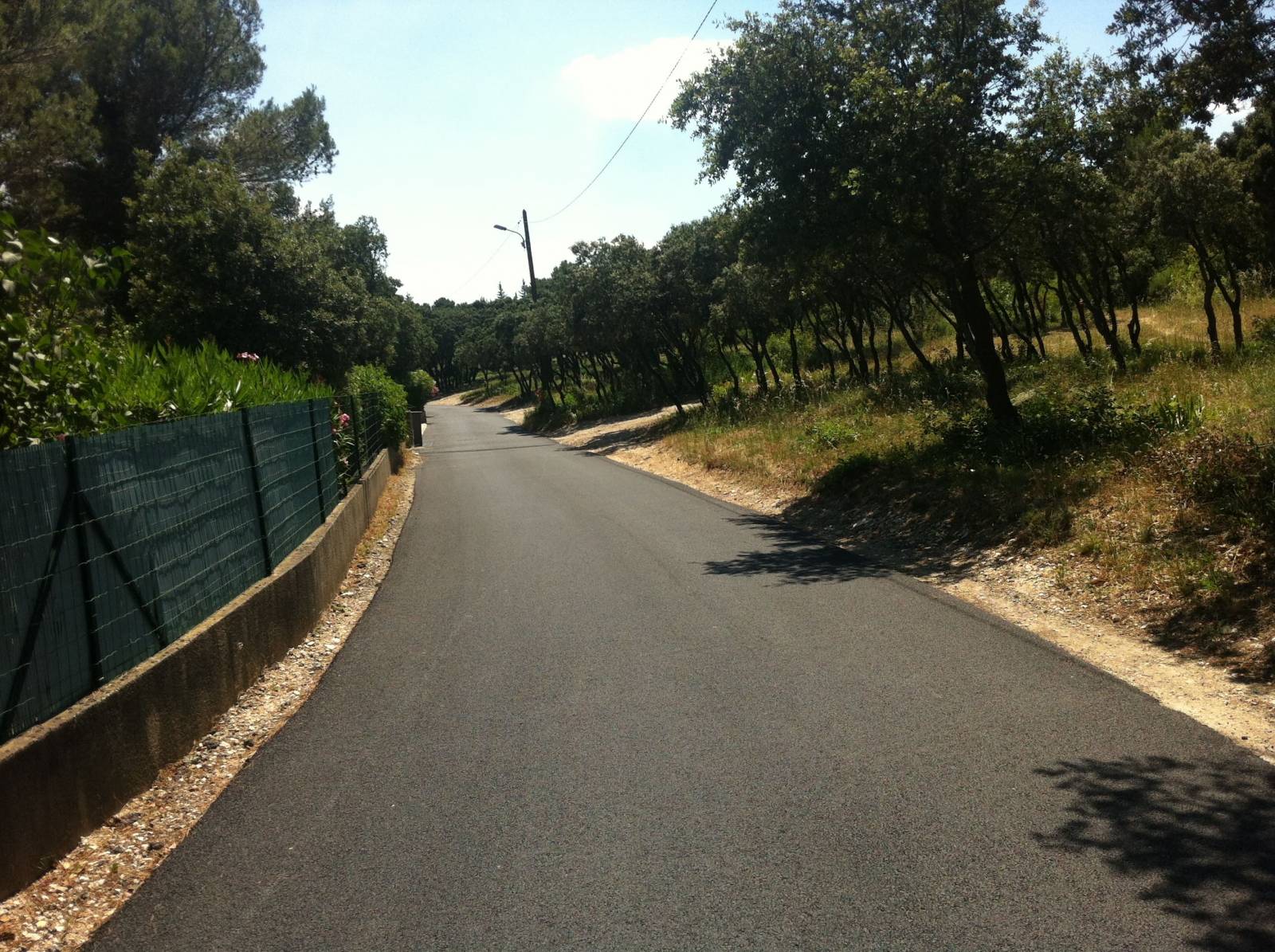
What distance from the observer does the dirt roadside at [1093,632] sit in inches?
222

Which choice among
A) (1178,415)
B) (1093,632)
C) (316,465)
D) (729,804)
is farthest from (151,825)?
(1178,415)

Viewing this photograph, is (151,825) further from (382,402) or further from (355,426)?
(382,402)

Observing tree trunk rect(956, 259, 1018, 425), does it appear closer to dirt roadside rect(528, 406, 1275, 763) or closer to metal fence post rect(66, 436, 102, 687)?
dirt roadside rect(528, 406, 1275, 763)

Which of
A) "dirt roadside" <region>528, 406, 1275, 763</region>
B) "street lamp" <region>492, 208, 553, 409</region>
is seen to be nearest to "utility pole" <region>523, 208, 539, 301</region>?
"street lamp" <region>492, 208, 553, 409</region>

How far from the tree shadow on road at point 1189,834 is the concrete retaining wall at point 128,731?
4124 millimetres

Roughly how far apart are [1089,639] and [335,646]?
19.2ft

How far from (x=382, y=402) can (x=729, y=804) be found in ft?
69.4

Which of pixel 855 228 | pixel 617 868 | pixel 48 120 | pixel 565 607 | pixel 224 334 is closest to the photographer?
pixel 617 868

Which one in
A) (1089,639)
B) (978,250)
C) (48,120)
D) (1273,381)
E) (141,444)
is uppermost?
(48,120)

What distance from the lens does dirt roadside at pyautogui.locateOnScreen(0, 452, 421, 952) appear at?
3898mm

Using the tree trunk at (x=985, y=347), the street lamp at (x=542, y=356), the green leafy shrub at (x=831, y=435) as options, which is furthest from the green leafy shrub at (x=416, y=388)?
the tree trunk at (x=985, y=347)

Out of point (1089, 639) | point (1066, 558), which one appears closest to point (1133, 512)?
point (1066, 558)

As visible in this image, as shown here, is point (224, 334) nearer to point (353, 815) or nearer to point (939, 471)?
point (939, 471)

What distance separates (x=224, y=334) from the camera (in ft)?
68.3
